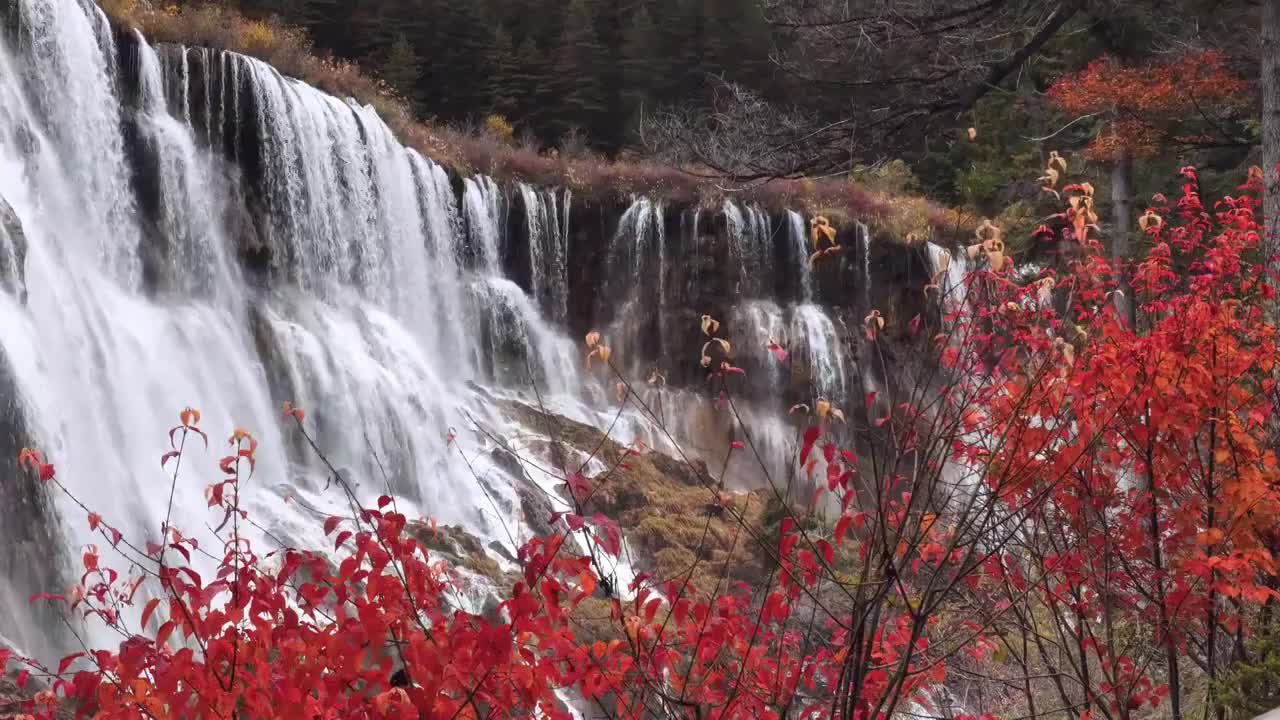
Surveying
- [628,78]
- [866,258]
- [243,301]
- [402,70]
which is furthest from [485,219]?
[628,78]

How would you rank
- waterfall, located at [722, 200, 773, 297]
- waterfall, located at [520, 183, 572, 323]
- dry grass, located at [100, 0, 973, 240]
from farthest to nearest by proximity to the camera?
1. waterfall, located at [722, 200, 773, 297]
2. waterfall, located at [520, 183, 572, 323]
3. dry grass, located at [100, 0, 973, 240]

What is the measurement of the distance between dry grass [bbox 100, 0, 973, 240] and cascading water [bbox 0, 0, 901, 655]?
52 cm

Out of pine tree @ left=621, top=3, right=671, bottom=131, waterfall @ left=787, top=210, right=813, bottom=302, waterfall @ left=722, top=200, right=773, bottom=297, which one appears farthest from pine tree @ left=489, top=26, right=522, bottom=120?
waterfall @ left=787, top=210, right=813, bottom=302

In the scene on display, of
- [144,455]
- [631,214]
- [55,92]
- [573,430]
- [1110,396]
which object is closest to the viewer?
[1110,396]

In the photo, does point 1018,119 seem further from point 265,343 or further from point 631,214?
point 265,343

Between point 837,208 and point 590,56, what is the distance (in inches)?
332

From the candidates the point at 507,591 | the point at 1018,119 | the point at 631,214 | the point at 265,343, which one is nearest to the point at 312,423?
the point at 265,343

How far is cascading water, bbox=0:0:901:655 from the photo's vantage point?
8992mm

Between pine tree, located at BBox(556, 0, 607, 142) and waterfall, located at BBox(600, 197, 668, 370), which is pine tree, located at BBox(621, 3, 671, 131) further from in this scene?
waterfall, located at BBox(600, 197, 668, 370)

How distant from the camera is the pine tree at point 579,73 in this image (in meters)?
24.7

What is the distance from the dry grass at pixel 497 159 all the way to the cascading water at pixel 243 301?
0.52 m

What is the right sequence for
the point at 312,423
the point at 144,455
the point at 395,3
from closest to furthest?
the point at 144,455 < the point at 312,423 < the point at 395,3

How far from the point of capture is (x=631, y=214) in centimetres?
1833

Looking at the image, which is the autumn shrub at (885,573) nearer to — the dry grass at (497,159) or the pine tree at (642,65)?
the dry grass at (497,159)
